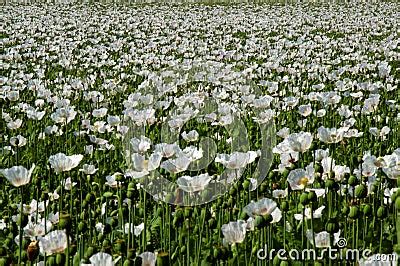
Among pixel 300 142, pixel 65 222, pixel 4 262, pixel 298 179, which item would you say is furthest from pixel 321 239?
pixel 4 262

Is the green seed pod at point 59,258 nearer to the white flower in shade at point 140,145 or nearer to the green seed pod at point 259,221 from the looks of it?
the green seed pod at point 259,221

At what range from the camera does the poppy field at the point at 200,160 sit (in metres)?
2.72

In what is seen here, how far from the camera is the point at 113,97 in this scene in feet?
22.1

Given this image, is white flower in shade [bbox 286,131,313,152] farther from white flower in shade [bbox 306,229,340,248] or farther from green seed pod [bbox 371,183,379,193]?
white flower in shade [bbox 306,229,340,248]

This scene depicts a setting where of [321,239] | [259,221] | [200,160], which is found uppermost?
[259,221]

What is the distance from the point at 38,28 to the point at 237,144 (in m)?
10.5

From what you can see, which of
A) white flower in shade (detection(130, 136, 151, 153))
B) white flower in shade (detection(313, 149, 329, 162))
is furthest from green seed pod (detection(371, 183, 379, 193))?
white flower in shade (detection(130, 136, 151, 153))

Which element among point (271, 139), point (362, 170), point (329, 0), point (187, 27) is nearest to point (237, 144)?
point (271, 139)

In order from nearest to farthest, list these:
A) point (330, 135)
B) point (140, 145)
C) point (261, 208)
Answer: point (261, 208) → point (330, 135) → point (140, 145)

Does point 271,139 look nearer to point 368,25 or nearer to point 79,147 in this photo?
point 79,147

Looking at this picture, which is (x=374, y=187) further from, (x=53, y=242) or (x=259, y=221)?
(x=53, y=242)

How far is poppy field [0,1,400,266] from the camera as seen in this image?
272cm

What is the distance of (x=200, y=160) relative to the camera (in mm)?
4105

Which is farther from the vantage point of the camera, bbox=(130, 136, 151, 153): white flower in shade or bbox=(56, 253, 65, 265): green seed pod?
bbox=(130, 136, 151, 153): white flower in shade
